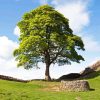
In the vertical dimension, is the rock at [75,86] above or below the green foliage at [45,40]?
below

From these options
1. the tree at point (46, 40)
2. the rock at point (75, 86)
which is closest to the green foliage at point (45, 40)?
the tree at point (46, 40)

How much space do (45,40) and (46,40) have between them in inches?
14.4

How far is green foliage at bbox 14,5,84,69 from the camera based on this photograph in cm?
7006

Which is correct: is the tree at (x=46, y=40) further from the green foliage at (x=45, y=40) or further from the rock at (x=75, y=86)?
the rock at (x=75, y=86)

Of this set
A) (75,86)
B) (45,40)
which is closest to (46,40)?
(45,40)

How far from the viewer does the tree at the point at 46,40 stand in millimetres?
70062

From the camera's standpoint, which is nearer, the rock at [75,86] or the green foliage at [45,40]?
the rock at [75,86]

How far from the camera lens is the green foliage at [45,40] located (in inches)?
2758

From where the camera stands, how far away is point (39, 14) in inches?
2921

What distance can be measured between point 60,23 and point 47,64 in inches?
347

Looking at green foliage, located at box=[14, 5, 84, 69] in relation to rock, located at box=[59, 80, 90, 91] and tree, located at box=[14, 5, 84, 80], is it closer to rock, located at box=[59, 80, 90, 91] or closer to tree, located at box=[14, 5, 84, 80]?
tree, located at box=[14, 5, 84, 80]

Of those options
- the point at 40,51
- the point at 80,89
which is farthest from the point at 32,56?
the point at 80,89

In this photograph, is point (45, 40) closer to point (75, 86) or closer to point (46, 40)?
point (46, 40)

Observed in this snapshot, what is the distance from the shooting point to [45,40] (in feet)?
229
